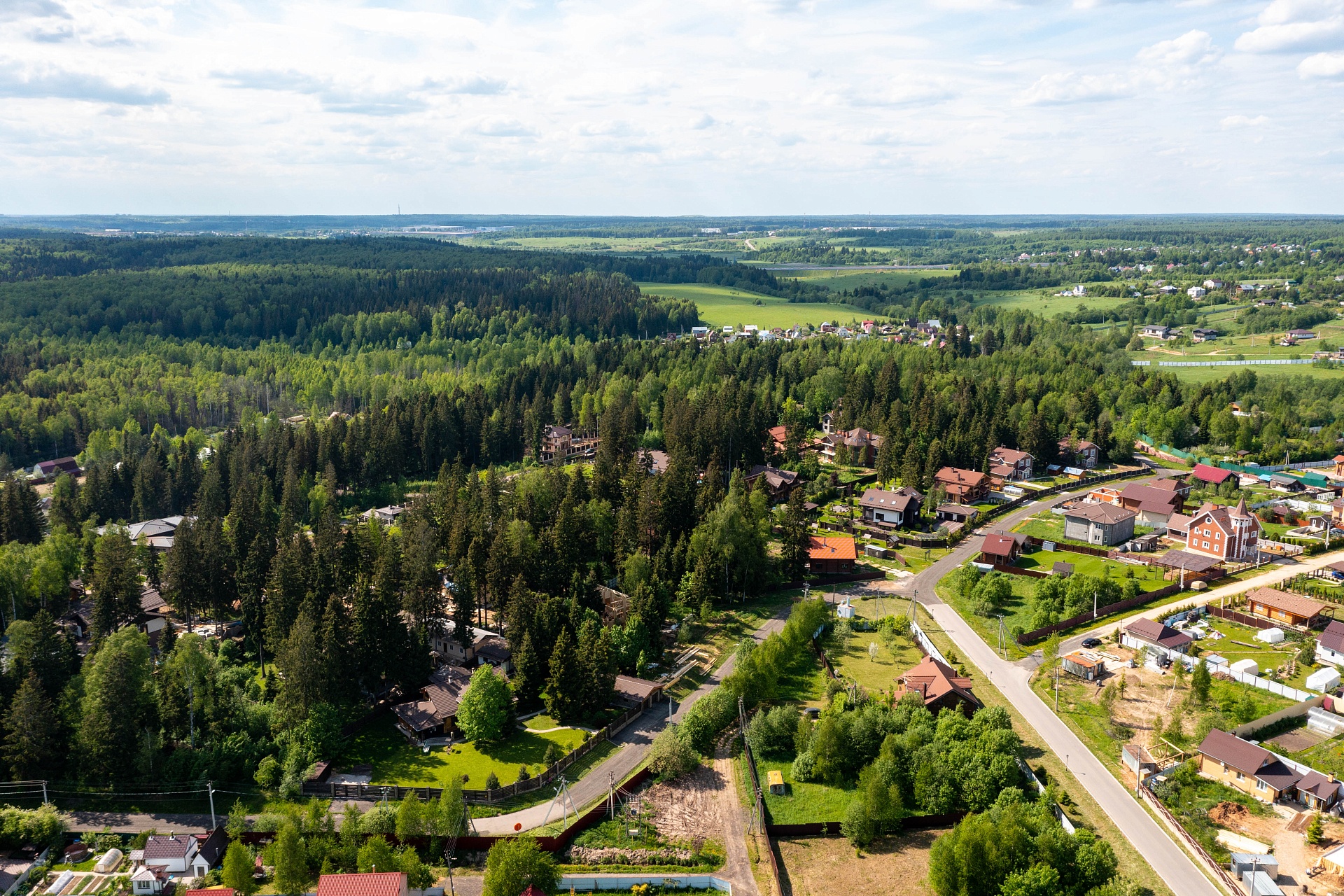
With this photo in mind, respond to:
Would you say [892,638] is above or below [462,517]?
below

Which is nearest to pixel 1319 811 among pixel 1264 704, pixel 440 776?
pixel 1264 704

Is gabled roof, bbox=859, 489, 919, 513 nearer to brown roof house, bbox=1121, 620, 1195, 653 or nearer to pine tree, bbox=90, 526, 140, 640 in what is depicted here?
brown roof house, bbox=1121, 620, 1195, 653

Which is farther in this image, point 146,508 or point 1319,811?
point 146,508

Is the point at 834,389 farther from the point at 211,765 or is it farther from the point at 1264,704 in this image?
the point at 211,765

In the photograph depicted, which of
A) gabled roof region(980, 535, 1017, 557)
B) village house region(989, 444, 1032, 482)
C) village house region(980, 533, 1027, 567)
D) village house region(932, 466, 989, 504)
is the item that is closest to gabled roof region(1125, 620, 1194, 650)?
gabled roof region(980, 535, 1017, 557)

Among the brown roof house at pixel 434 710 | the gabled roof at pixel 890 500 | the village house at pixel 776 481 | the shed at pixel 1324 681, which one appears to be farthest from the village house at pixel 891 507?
the brown roof house at pixel 434 710
